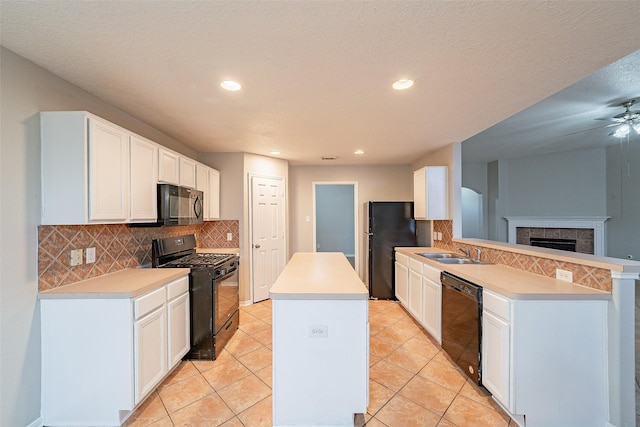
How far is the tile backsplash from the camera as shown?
1.69 m

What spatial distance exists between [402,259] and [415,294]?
60 centimetres

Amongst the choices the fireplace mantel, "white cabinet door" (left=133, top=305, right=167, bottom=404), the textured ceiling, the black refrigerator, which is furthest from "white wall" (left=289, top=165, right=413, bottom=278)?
"white cabinet door" (left=133, top=305, right=167, bottom=404)

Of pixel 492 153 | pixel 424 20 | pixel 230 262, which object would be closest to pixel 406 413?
pixel 230 262

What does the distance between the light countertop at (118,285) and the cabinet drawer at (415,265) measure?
2.56 metres

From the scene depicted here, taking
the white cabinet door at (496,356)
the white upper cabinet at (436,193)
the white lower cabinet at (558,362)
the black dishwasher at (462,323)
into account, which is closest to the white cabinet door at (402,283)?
the white upper cabinet at (436,193)

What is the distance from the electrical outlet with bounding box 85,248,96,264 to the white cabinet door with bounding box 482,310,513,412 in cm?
310

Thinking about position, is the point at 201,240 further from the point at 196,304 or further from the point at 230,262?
the point at 196,304

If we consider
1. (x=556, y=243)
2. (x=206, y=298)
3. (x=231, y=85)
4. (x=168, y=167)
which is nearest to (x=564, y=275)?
(x=231, y=85)

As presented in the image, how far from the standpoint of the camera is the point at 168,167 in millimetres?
2537

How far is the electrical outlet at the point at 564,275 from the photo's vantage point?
1858mm

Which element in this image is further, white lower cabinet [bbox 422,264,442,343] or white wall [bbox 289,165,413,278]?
white wall [bbox 289,165,413,278]

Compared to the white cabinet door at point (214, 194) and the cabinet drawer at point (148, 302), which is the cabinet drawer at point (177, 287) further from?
the white cabinet door at point (214, 194)

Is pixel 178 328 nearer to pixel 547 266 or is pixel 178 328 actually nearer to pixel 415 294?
pixel 415 294

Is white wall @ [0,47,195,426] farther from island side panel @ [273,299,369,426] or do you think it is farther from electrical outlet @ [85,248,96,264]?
island side panel @ [273,299,369,426]
